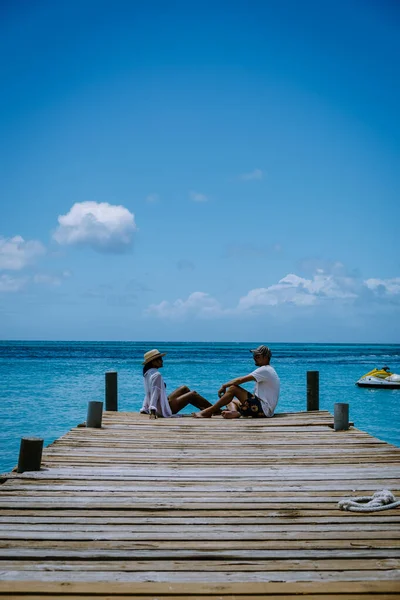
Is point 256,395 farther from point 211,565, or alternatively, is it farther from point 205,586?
point 205,586

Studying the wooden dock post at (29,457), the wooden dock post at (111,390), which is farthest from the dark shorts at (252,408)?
the wooden dock post at (29,457)

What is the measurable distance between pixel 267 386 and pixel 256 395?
413 mm

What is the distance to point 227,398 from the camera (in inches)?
401

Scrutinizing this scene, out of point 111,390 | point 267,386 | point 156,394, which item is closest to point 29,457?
point 156,394

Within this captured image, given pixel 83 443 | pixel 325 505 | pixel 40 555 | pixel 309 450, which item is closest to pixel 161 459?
pixel 83 443

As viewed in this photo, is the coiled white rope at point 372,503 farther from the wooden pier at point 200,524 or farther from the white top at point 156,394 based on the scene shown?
the white top at point 156,394

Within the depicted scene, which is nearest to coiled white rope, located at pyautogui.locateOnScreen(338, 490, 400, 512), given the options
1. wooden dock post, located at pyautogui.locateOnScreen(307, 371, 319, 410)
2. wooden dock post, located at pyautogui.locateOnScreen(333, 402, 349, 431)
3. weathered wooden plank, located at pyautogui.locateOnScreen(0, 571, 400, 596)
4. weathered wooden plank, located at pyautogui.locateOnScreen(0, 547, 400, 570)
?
weathered wooden plank, located at pyautogui.locateOnScreen(0, 547, 400, 570)

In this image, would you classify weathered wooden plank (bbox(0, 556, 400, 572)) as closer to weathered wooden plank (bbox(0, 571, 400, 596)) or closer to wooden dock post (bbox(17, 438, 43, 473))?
weathered wooden plank (bbox(0, 571, 400, 596))

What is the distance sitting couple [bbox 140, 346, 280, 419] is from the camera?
31.7 feet

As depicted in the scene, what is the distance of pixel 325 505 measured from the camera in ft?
16.2

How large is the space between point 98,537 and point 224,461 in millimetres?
2891

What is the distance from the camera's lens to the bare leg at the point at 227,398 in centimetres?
1009

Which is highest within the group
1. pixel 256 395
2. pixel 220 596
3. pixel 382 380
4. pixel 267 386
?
pixel 267 386

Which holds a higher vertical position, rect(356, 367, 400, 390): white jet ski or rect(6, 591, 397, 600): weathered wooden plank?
rect(6, 591, 397, 600): weathered wooden plank
